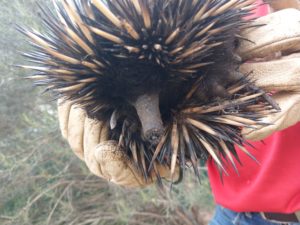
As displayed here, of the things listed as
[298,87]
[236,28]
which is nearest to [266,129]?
[298,87]

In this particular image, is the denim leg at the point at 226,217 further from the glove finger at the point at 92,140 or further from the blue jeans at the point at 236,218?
the glove finger at the point at 92,140

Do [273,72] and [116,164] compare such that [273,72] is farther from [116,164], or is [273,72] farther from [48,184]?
[48,184]

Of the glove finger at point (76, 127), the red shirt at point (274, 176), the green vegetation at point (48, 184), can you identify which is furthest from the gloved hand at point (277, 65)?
the green vegetation at point (48, 184)

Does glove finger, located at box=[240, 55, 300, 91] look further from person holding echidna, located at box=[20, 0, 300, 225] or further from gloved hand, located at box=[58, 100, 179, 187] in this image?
gloved hand, located at box=[58, 100, 179, 187]

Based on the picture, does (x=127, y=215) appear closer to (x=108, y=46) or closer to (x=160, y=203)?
(x=160, y=203)

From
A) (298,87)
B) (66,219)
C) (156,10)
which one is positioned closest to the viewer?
(156,10)

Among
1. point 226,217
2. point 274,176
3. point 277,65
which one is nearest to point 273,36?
point 277,65
